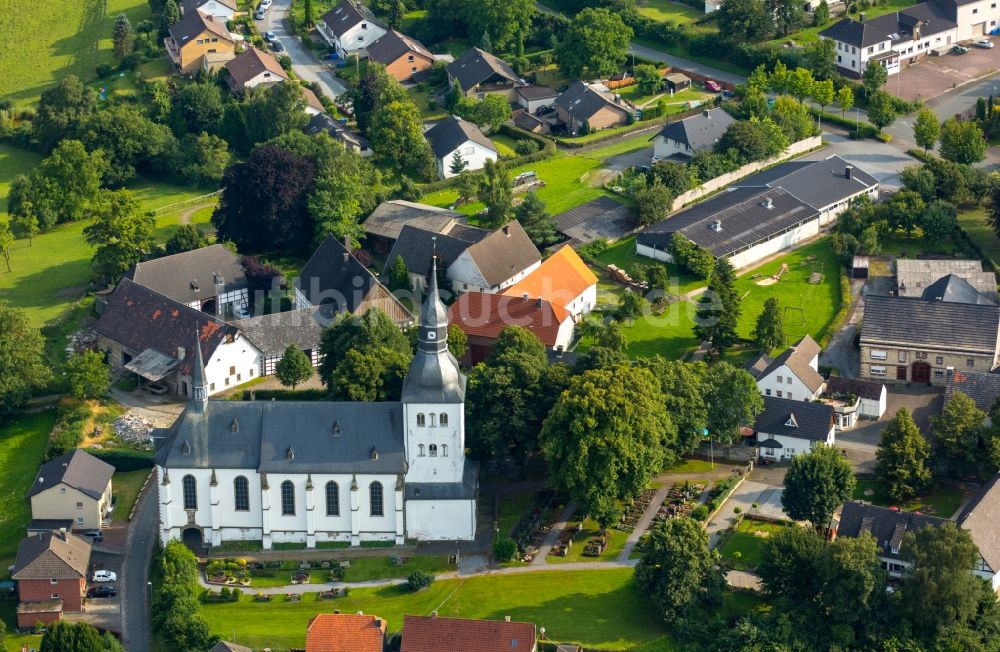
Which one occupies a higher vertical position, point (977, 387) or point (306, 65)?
point (306, 65)

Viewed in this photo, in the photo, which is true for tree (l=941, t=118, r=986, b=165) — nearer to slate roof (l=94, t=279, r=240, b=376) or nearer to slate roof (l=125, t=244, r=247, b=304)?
slate roof (l=125, t=244, r=247, b=304)

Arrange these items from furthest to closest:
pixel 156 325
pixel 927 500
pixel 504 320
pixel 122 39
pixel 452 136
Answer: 1. pixel 122 39
2. pixel 452 136
3. pixel 156 325
4. pixel 504 320
5. pixel 927 500

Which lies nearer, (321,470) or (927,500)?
(321,470)

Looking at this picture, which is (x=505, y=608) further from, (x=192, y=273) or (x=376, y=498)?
(x=192, y=273)

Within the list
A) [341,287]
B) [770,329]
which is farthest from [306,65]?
[770,329]

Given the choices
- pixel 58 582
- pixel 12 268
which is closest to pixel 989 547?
pixel 58 582

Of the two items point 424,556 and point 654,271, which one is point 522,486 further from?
point 654,271
